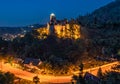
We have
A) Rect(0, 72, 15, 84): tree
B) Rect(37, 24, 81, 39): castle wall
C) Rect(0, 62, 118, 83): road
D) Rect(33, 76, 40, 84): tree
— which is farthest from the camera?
Rect(37, 24, 81, 39): castle wall

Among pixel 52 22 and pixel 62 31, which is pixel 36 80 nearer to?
pixel 62 31

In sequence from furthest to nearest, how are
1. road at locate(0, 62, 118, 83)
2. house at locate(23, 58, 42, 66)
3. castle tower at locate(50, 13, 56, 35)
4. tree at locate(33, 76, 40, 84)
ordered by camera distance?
castle tower at locate(50, 13, 56, 35), house at locate(23, 58, 42, 66), road at locate(0, 62, 118, 83), tree at locate(33, 76, 40, 84)

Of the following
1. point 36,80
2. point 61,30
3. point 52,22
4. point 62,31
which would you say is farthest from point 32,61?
point 52,22

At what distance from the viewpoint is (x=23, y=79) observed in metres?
39.5

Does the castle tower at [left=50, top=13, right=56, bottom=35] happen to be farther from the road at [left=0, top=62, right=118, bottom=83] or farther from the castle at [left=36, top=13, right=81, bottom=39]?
the road at [left=0, top=62, right=118, bottom=83]

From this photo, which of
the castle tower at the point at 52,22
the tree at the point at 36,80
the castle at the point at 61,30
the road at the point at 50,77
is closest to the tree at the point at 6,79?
the tree at the point at 36,80

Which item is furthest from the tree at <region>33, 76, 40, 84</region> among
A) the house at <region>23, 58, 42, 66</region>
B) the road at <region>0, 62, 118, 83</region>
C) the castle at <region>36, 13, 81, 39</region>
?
the castle at <region>36, 13, 81, 39</region>

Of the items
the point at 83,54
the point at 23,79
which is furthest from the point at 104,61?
the point at 23,79

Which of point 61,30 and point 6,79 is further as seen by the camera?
point 61,30

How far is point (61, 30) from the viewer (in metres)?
50.7

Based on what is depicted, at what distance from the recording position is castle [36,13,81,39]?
163 feet

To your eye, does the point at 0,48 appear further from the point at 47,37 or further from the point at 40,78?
the point at 40,78

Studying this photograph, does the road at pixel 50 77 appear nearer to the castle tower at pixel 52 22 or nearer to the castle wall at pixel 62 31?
the castle wall at pixel 62 31

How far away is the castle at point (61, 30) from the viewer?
49.8 metres
